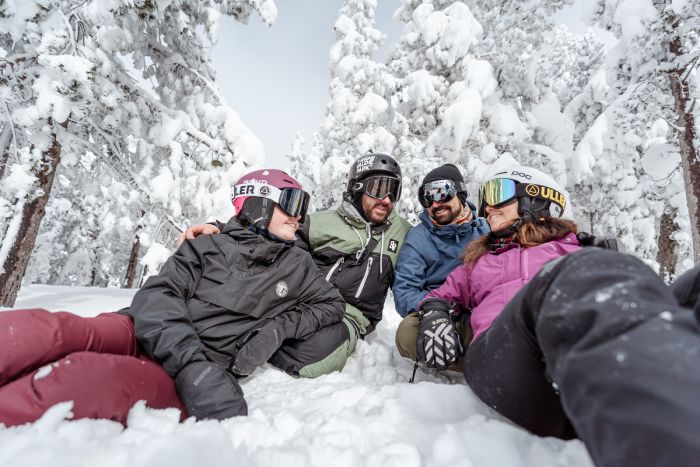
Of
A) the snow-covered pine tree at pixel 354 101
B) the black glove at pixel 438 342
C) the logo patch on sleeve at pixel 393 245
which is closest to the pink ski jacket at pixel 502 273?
the black glove at pixel 438 342

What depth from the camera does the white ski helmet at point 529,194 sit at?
103 inches

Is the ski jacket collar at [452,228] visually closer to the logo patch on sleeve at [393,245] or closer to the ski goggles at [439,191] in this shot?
the ski goggles at [439,191]

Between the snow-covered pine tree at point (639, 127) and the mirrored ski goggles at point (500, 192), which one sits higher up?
the snow-covered pine tree at point (639, 127)

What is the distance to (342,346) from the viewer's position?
307 centimetres

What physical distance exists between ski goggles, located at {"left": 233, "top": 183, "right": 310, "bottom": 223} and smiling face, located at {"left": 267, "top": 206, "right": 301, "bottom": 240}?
0.13 ft

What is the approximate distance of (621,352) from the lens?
88cm

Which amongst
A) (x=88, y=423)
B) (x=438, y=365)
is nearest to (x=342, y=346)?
(x=438, y=365)

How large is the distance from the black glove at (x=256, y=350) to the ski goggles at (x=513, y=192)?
189 centimetres

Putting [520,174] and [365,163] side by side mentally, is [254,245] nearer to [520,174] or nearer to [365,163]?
[365,163]

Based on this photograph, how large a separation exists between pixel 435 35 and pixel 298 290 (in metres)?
9.65

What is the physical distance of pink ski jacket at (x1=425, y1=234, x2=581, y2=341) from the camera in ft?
7.40

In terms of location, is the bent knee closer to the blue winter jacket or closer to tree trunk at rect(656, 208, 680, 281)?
the blue winter jacket

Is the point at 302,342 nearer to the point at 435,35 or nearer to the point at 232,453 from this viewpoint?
the point at 232,453

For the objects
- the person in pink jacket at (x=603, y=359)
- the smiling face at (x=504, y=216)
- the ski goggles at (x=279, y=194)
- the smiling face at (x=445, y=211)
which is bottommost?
the person in pink jacket at (x=603, y=359)
